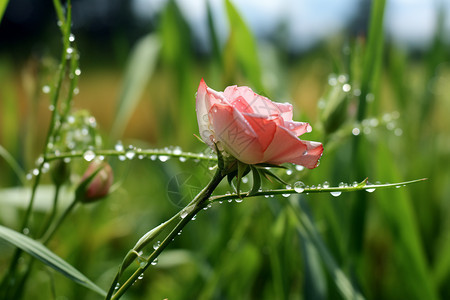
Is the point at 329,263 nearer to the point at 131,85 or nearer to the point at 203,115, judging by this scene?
the point at 203,115

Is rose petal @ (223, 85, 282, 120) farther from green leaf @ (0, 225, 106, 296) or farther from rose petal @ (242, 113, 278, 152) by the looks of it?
green leaf @ (0, 225, 106, 296)

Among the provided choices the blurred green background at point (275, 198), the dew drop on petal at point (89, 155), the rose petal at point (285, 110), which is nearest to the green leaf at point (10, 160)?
the blurred green background at point (275, 198)

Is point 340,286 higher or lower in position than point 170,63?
lower

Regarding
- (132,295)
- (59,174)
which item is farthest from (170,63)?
(59,174)

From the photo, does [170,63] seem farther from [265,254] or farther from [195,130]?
[265,254]

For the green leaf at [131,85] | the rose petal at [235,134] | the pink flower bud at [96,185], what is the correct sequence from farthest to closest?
1. the green leaf at [131,85]
2. the pink flower bud at [96,185]
3. the rose petal at [235,134]

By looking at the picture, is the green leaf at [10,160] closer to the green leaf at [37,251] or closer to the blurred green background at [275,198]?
the blurred green background at [275,198]

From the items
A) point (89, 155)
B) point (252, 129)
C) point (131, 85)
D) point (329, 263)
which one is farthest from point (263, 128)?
point (131, 85)
